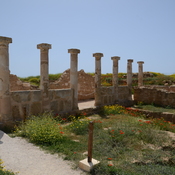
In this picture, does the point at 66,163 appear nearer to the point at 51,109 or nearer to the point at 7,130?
the point at 7,130

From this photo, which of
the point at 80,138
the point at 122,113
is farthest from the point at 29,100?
the point at 122,113

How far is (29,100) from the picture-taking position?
7.39m

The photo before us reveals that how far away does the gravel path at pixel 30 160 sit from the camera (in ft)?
13.1

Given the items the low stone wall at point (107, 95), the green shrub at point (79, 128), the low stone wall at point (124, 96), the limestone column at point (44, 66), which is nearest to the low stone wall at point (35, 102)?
the limestone column at point (44, 66)

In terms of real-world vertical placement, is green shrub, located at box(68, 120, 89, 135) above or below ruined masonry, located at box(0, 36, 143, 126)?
below

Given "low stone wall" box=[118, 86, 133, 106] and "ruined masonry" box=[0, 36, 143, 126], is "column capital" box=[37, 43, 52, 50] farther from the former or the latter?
"low stone wall" box=[118, 86, 133, 106]

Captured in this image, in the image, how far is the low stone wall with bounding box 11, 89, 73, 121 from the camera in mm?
6988

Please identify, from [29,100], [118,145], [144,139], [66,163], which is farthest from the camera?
[29,100]

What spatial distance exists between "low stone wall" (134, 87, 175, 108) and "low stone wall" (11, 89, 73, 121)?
236 inches

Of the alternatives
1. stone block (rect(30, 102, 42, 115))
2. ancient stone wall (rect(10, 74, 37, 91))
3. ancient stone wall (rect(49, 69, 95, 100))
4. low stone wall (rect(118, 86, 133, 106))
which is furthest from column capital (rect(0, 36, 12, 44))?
low stone wall (rect(118, 86, 133, 106))

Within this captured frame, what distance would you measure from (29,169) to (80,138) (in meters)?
2.33

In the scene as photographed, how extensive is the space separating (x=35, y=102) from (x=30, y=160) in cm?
338

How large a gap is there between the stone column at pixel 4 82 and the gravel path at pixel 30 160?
1.26 metres

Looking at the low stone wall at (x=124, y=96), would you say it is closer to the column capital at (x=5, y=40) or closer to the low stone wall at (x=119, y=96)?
the low stone wall at (x=119, y=96)
